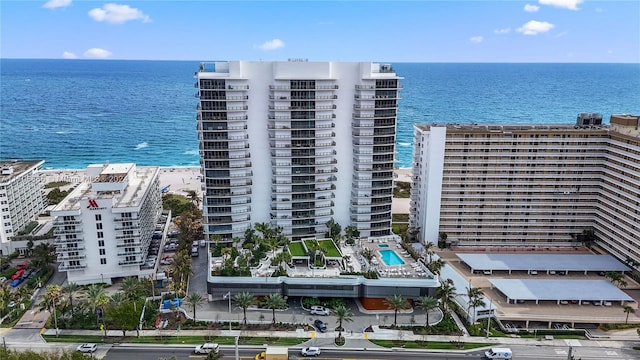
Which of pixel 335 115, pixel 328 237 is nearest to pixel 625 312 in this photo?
pixel 328 237

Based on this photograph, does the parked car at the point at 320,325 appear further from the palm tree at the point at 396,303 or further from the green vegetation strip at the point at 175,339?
the palm tree at the point at 396,303

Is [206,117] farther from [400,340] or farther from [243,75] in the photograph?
[400,340]

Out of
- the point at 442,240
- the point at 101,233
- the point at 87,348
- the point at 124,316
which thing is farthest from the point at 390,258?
the point at 101,233

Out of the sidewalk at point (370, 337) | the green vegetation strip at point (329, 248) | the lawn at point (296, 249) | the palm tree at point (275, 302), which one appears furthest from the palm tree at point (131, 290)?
the green vegetation strip at point (329, 248)

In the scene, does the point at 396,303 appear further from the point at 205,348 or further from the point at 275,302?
the point at 205,348

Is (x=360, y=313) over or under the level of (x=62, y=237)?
under

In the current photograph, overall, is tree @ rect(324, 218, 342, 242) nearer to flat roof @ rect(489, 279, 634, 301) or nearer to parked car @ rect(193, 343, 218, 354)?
flat roof @ rect(489, 279, 634, 301)
